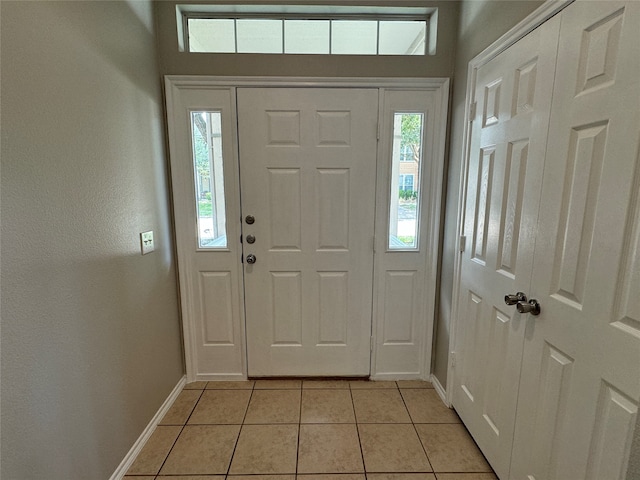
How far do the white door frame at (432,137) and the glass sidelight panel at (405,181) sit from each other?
2.8 inches

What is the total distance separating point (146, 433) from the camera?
5.47 feet

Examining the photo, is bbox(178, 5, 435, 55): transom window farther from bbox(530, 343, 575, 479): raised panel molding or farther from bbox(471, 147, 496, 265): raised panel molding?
bbox(530, 343, 575, 479): raised panel molding

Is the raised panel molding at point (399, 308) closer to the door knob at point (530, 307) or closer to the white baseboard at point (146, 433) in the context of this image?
the door knob at point (530, 307)

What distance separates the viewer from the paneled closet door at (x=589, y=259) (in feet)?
2.69

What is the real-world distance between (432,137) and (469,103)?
12.2 inches

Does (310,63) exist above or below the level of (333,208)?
above

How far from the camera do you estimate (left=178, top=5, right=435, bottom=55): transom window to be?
186cm

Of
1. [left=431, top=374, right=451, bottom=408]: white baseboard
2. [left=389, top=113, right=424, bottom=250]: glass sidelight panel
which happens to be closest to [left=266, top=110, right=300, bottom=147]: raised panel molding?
[left=389, top=113, right=424, bottom=250]: glass sidelight panel

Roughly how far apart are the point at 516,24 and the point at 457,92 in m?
0.54

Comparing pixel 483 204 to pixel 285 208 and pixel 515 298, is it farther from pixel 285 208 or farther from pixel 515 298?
pixel 285 208

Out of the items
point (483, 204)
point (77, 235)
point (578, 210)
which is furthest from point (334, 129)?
point (77, 235)

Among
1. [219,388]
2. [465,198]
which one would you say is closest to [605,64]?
[465,198]

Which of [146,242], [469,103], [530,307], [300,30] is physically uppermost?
[300,30]

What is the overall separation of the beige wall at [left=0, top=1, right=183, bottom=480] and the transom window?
328 mm
